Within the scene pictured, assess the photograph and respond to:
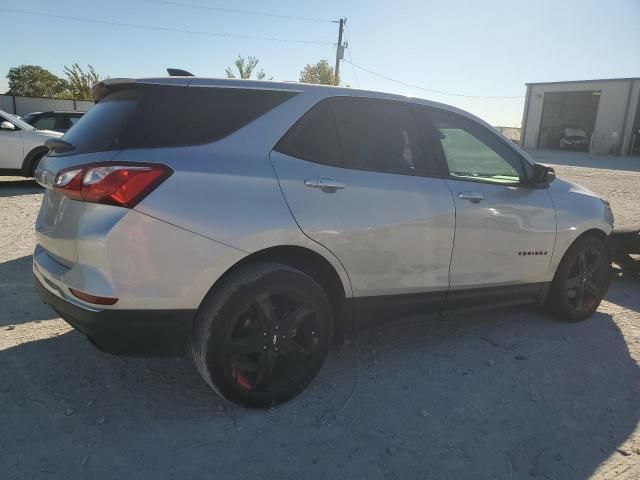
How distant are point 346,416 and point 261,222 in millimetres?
1199

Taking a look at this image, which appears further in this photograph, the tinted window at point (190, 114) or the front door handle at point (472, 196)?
the front door handle at point (472, 196)

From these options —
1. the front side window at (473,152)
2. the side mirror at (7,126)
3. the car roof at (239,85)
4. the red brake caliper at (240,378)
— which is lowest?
the red brake caliper at (240,378)

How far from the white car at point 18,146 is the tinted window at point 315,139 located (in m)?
8.89

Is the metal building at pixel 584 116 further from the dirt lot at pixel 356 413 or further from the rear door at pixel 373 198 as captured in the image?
the rear door at pixel 373 198

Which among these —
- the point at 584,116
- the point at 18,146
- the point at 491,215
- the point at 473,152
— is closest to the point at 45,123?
the point at 18,146

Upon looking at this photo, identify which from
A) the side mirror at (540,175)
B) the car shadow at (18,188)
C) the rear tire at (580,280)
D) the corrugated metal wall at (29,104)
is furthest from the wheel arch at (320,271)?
the corrugated metal wall at (29,104)

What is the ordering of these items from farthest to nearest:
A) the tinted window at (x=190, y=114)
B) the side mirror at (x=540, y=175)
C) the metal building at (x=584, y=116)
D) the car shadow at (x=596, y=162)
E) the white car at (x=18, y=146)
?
the metal building at (x=584, y=116)
the car shadow at (x=596, y=162)
the white car at (x=18, y=146)
the side mirror at (x=540, y=175)
the tinted window at (x=190, y=114)

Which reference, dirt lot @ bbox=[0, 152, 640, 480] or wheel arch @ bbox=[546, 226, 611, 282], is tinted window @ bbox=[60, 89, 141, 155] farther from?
wheel arch @ bbox=[546, 226, 611, 282]

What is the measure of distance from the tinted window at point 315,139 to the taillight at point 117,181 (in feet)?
2.31

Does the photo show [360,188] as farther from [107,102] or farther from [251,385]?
[107,102]

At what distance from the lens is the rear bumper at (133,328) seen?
93.6 inches

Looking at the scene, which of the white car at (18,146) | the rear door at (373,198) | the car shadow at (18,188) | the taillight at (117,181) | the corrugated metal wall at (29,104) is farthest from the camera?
the corrugated metal wall at (29,104)

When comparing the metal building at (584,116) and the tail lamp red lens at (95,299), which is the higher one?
the metal building at (584,116)

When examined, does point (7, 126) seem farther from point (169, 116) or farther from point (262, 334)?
point (262, 334)
